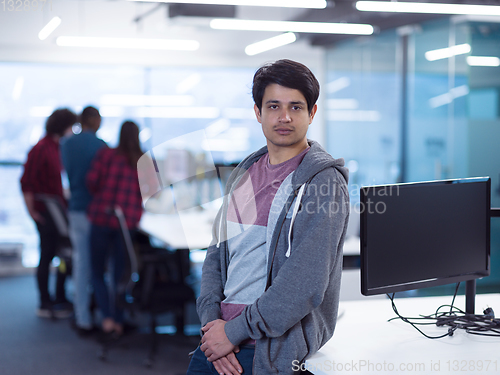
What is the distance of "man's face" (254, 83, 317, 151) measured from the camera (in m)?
1.35

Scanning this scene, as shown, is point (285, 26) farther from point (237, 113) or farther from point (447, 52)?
point (237, 113)

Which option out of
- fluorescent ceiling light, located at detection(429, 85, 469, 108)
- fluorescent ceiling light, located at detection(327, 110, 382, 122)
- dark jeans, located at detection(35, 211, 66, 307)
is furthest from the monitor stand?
fluorescent ceiling light, located at detection(327, 110, 382, 122)

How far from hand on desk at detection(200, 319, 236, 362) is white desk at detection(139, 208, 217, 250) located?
4.54ft

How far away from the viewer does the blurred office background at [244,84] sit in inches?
179

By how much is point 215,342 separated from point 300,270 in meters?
0.34

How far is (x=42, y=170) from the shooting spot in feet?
14.0

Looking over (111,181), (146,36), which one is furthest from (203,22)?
(111,181)

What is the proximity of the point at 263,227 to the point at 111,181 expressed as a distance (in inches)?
88.7

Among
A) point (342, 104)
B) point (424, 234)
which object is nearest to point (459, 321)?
point (424, 234)

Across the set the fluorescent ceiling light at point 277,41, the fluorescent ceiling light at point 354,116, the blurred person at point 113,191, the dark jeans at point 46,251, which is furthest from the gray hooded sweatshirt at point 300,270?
the fluorescent ceiling light at point 354,116

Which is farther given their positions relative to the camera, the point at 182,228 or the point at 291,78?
the point at 182,228

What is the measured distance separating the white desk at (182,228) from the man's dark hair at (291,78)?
155 centimetres

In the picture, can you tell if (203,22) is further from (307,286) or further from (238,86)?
(307,286)

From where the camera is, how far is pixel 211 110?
23.1 feet
